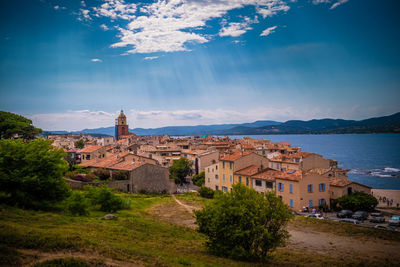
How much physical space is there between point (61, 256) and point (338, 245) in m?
21.3

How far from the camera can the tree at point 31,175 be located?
20281mm

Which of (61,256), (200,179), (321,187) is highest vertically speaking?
(61,256)

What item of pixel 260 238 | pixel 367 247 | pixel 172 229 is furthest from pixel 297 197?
pixel 260 238

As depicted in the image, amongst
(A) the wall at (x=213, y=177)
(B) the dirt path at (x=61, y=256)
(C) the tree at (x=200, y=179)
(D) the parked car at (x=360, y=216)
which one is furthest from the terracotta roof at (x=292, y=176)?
(B) the dirt path at (x=61, y=256)

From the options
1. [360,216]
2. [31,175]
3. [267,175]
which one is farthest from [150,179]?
[360,216]

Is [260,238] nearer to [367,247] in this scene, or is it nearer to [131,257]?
[131,257]

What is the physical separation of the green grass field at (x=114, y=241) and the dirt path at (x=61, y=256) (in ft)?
0.74

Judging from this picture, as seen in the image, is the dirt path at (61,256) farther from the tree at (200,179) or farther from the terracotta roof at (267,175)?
the tree at (200,179)

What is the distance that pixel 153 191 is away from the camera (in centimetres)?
4438

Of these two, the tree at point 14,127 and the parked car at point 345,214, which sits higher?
the tree at point 14,127

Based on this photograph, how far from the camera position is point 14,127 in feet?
166

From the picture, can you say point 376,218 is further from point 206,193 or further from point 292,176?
point 206,193

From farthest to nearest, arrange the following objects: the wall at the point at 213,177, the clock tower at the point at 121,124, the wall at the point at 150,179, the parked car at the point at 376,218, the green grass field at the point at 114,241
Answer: the clock tower at the point at 121,124
the wall at the point at 213,177
the wall at the point at 150,179
the parked car at the point at 376,218
the green grass field at the point at 114,241

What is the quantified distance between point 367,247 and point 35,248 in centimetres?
2390
